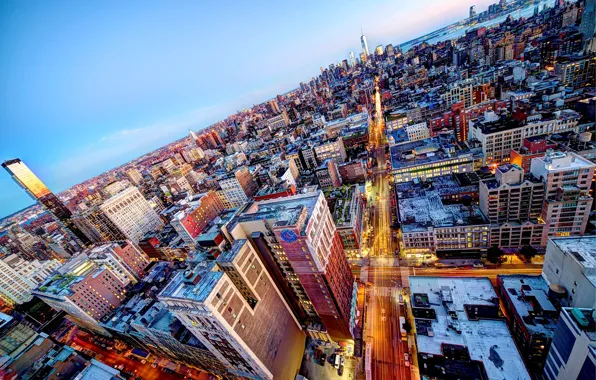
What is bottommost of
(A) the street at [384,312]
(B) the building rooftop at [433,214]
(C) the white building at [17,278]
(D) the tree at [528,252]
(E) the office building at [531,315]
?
(A) the street at [384,312]

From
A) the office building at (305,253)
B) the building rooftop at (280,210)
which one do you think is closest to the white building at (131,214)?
the building rooftop at (280,210)

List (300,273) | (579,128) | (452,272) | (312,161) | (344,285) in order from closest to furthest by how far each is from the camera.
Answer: (300,273) < (344,285) < (452,272) < (579,128) < (312,161)

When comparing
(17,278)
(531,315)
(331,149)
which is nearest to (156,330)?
(531,315)

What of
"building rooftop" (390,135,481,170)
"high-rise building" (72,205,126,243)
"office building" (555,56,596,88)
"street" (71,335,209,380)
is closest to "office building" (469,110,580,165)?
"building rooftop" (390,135,481,170)

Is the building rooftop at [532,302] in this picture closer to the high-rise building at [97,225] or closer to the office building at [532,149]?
the office building at [532,149]

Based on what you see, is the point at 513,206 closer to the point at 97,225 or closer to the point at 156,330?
the point at 156,330

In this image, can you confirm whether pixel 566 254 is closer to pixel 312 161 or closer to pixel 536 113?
pixel 536 113

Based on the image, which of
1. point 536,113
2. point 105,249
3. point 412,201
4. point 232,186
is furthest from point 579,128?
point 105,249
